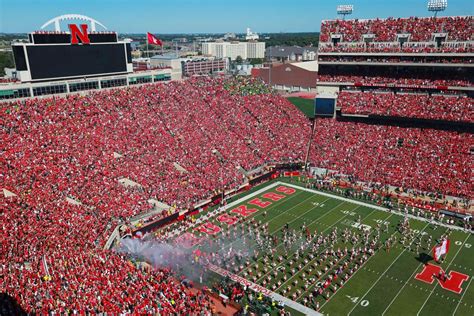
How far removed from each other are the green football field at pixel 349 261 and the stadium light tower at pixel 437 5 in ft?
86.3

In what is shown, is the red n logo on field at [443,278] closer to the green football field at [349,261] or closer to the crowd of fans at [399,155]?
the green football field at [349,261]

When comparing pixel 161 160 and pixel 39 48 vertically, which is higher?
pixel 39 48

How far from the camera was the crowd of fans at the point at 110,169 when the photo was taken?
18172 mm

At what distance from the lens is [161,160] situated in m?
34.1

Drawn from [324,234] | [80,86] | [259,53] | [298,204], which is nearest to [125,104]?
[80,86]

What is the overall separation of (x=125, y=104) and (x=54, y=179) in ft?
43.4

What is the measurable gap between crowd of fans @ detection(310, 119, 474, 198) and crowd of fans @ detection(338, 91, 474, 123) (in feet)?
4.96

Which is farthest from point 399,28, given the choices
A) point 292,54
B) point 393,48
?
point 292,54

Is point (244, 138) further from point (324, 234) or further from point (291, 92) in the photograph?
point (291, 92)

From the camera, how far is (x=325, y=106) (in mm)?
44875

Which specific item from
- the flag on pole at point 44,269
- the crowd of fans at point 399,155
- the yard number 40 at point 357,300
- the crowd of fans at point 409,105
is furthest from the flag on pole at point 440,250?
the flag on pole at point 44,269

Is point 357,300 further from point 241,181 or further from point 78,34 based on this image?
point 78,34

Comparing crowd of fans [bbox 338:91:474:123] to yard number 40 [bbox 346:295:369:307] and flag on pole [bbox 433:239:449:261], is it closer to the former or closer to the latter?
flag on pole [bbox 433:239:449:261]

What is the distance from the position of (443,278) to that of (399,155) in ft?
58.1
